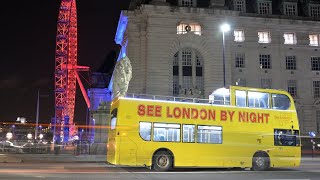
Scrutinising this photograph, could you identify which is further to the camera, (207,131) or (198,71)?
(198,71)

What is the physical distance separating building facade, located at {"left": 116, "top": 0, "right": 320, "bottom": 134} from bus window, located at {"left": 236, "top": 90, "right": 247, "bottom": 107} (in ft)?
98.9

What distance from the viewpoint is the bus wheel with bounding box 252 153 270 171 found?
22656 mm

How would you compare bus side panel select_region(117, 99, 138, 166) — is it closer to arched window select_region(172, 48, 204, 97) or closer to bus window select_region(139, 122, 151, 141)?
bus window select_region(139, 122, 151, 141)

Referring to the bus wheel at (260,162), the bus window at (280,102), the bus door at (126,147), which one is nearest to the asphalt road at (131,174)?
the bus door at (126,147)

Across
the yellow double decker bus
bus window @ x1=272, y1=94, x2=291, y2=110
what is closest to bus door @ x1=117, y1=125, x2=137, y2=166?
the yellow double decker bus

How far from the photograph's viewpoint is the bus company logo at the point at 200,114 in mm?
20859

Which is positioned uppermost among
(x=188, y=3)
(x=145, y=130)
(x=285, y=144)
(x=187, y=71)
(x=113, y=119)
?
(x=188, y=3)

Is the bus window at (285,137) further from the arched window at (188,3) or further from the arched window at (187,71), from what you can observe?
the arched window at (188,3)

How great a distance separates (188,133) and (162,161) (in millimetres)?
2038

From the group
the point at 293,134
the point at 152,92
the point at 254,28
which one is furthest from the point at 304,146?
the point at 293,134

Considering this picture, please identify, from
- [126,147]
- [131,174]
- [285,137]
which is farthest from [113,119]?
[285,137]

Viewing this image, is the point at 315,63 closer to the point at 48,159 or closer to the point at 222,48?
the point at 222,48

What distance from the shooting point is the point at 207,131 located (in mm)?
21938

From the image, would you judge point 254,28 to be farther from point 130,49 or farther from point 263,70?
point 130,49
